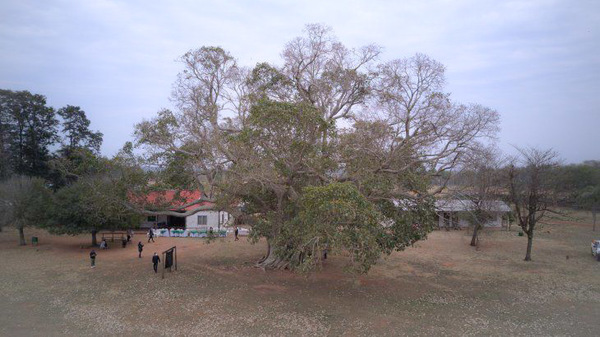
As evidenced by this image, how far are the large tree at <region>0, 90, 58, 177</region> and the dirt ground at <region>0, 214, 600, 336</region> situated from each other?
1080cm

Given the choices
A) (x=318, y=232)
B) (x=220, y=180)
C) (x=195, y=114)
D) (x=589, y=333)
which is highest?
(x=195, y=114)

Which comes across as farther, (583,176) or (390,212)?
(583,176)

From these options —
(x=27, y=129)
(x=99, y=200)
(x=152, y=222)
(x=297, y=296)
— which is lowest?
(x=297, y=296)

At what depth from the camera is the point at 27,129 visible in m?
27.8

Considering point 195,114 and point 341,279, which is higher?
point 195,114

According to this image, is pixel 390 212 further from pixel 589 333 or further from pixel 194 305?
pixel 194 305

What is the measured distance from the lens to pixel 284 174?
1301cm

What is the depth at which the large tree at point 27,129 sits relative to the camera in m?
26.9

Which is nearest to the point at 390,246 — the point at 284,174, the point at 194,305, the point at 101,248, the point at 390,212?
the point at 390,212

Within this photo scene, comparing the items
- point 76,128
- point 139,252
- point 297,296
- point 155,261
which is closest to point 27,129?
point 76,128

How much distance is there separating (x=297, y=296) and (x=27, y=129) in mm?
27827

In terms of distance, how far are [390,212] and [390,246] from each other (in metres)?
1.59

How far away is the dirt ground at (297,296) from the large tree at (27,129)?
35.4 ft

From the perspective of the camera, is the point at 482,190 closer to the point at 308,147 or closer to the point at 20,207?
the point at 308,147
